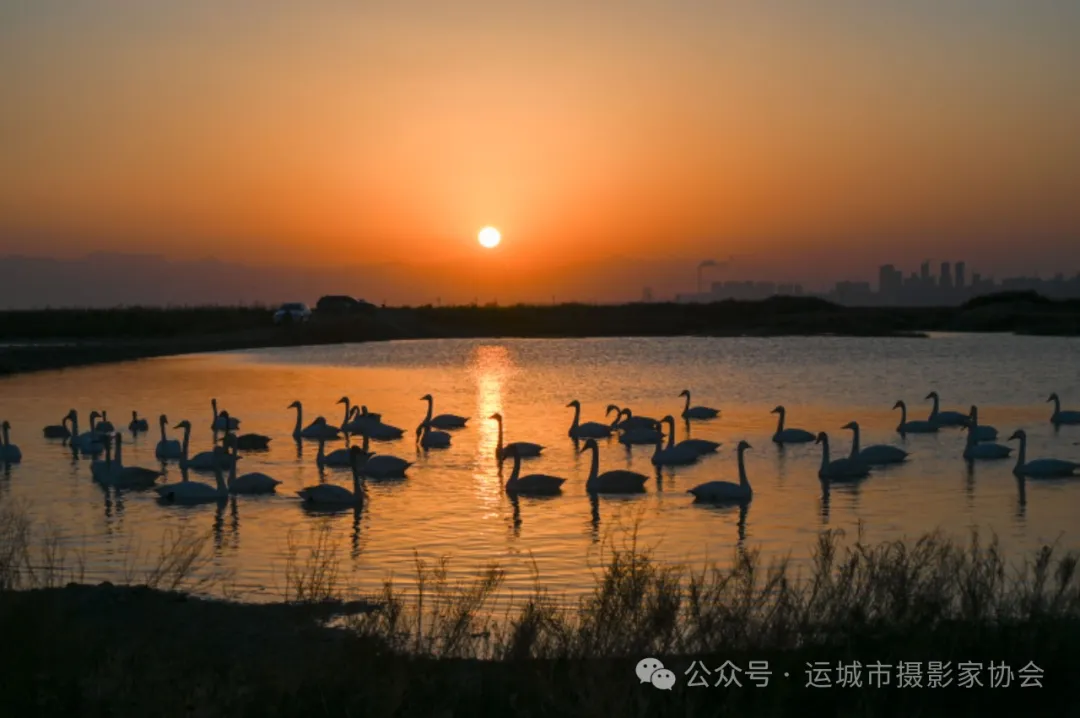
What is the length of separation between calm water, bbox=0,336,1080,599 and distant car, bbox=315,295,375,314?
113ft

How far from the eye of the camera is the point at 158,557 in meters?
13.5

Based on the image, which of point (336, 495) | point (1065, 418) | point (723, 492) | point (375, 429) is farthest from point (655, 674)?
point (1065, 418)

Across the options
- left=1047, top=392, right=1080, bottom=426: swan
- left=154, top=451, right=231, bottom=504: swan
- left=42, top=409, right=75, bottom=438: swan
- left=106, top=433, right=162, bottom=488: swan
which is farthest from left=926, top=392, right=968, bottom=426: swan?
left=42, top=409, right=75, bottom=438: swan

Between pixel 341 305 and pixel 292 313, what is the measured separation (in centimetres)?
1104

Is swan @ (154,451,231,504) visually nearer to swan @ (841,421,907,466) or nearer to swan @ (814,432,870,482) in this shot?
swan @ (814,432,870,482)

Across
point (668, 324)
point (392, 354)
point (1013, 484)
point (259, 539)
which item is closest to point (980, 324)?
point (668, 324)

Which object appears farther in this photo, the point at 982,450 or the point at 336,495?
the point at 982,450

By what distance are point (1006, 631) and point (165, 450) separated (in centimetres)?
1725

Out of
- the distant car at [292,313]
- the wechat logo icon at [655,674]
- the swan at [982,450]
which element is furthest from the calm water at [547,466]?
the distant car at [292,313]

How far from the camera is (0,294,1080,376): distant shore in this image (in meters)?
59.2

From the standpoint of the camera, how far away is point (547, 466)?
21.0 meters

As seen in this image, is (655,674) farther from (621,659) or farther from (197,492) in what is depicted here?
(197,492)

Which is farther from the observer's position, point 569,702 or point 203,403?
point 203,403

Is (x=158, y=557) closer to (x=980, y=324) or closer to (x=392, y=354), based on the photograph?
(x=392, y=354)
